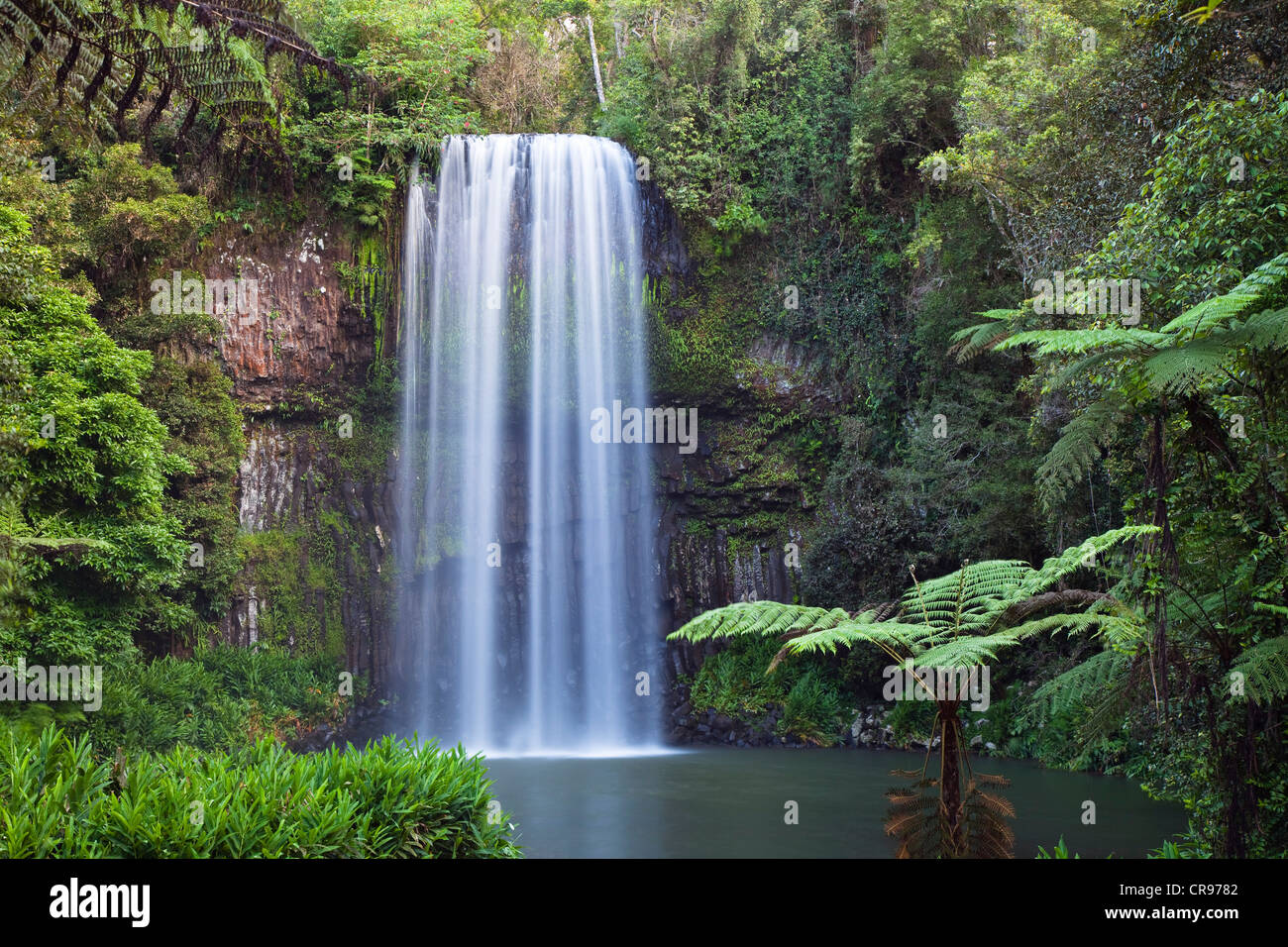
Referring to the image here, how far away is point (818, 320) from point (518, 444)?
652cm

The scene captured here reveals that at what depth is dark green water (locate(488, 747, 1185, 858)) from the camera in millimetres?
8805

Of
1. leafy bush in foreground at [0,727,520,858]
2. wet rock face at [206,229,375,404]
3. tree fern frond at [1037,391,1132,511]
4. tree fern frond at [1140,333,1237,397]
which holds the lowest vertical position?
leafy bush in foreground at [0,727,520,858]

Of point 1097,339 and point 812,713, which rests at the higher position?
point 1097,339

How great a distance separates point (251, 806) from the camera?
18.1 feet

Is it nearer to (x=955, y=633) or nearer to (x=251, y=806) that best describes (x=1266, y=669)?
(x=955, y=633)

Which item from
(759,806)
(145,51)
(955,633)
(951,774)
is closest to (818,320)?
(759,806)

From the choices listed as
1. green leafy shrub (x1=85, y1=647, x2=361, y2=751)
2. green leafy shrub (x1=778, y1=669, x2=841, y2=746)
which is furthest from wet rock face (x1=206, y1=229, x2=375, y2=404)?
green leafy shrub (x1=778, y1=669, x2=841, y2=746)

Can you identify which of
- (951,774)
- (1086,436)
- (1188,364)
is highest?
(1188,364)

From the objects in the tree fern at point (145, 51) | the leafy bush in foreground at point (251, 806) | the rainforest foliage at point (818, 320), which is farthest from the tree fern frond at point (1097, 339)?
the tree fern at point (145, 51)

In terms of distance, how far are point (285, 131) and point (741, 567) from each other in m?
12.0

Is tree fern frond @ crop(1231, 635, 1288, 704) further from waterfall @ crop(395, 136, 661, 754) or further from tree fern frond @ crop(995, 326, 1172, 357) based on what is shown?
waterfall @ crop(395, 136, 661, 754)

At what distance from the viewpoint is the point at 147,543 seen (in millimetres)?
12695

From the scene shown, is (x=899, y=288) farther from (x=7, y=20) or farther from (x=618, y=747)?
(x=7, y=20)

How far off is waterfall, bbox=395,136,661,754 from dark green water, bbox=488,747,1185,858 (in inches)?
122
